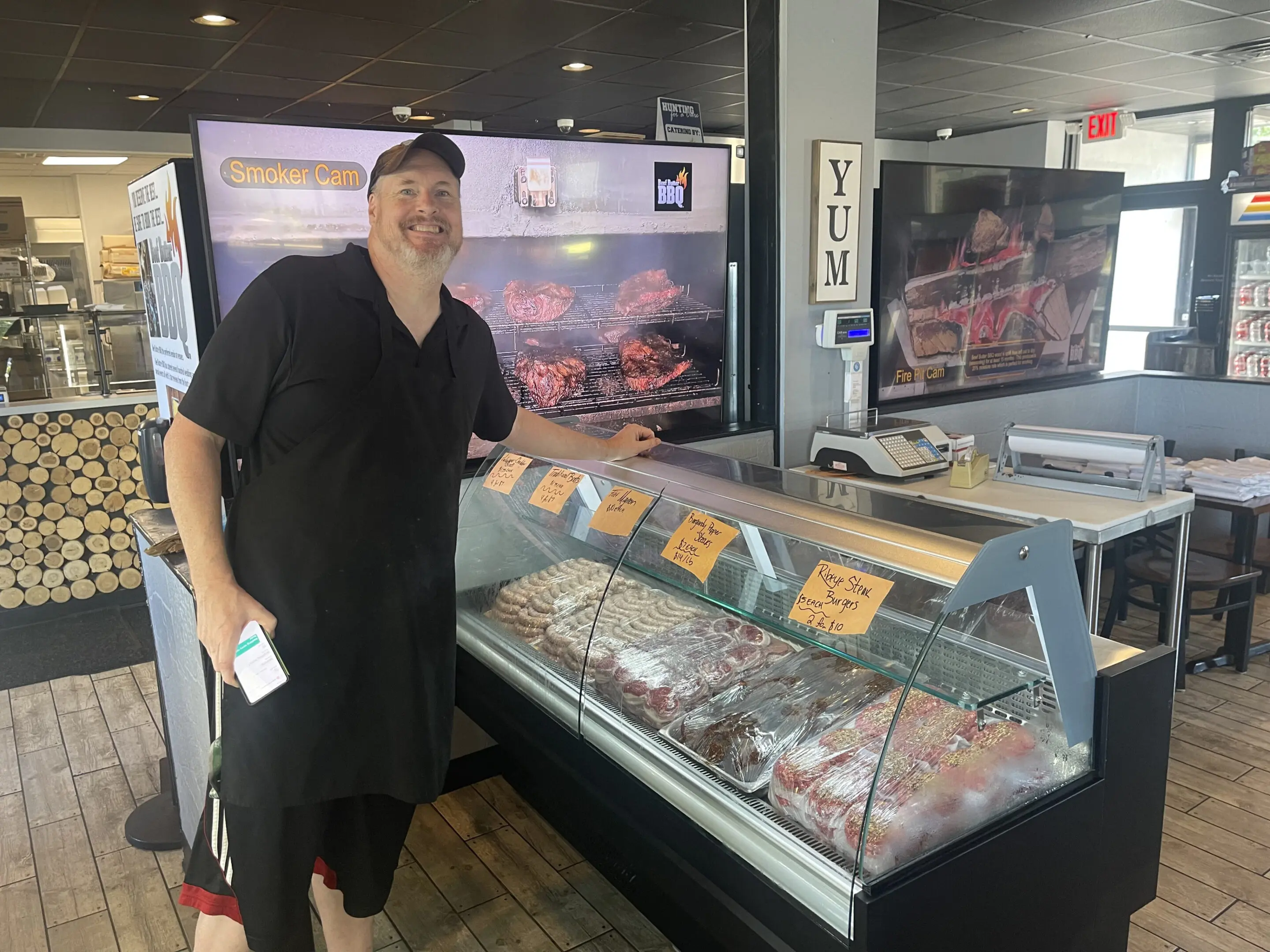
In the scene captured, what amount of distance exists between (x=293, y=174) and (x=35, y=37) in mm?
3793

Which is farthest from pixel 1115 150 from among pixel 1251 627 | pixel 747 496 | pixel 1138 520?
pixel 747 496

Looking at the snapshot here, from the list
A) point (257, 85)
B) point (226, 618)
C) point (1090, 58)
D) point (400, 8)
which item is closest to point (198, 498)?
point (226, 618)

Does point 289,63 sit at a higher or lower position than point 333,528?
higher

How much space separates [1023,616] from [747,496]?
65cm

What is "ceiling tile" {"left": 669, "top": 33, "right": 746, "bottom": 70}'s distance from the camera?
5.91 metres

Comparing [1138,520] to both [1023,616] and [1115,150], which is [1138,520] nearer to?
[1023,616]

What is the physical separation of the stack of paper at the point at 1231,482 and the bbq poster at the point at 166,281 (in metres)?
3.97

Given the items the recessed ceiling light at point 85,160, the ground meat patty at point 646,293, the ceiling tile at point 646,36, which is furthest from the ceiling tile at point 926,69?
the recessed ceiling light at point 85,160

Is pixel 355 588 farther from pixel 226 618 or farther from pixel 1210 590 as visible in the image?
pixel 1210 590

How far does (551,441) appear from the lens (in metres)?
2.33

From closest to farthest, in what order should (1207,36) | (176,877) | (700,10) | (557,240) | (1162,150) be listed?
(176,877) < (557,240) < (700,10) < (1207,36) < (1162,150)

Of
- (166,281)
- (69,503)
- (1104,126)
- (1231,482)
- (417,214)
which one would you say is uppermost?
(1104,126)

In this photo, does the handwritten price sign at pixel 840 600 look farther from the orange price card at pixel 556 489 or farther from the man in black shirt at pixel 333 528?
the orange price card at pixel 556 489

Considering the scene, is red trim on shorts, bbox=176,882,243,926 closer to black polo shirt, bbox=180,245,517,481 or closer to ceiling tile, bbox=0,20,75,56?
black polo shirt, bbox=180,245,517,481
